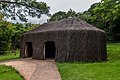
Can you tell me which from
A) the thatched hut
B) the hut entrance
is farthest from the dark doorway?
the thatched hut

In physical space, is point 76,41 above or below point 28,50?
above

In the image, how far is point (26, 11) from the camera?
25281 millimetres

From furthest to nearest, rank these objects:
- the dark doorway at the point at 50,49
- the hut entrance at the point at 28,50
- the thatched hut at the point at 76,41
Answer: the dark doorway at the point at 50,49 < the hut entrance at the point at 28,50 < the thatched hut at the point at 76,41

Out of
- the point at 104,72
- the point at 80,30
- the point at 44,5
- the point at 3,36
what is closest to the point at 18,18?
the point at 44,5

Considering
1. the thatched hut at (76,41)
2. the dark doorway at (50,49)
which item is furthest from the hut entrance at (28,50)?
the thatched hut at (76,41)

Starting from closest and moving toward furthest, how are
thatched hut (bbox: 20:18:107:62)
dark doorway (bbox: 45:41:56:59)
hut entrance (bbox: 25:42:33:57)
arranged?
thatched hut (bbox: 20:18:107:62) < hut entrance (bbox: 25:42:33:57) < dark doorway (bbox: 45:41:56:59)

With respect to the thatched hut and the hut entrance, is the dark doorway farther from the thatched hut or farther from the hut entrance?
the thatched hut

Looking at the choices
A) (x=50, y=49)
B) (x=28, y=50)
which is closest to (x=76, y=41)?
(x=50, y=49)

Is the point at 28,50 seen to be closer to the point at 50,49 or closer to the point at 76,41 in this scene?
the point at 50,49

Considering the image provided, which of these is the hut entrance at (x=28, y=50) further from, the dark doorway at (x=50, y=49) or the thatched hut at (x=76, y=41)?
the thatched hut at (x=76, y=41)

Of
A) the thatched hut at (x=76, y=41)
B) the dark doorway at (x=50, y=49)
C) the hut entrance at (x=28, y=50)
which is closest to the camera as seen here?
the thatched hut at (x=76, y=41)

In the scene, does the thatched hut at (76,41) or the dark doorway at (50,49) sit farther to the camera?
the dark doorway at (50,49)

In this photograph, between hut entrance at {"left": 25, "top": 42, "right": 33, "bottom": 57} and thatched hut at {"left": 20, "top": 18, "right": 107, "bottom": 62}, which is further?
hut entrance at {"left": 25, "top": 42, "right": 33, "bottom": 57}

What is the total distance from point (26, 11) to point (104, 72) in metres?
14.1
